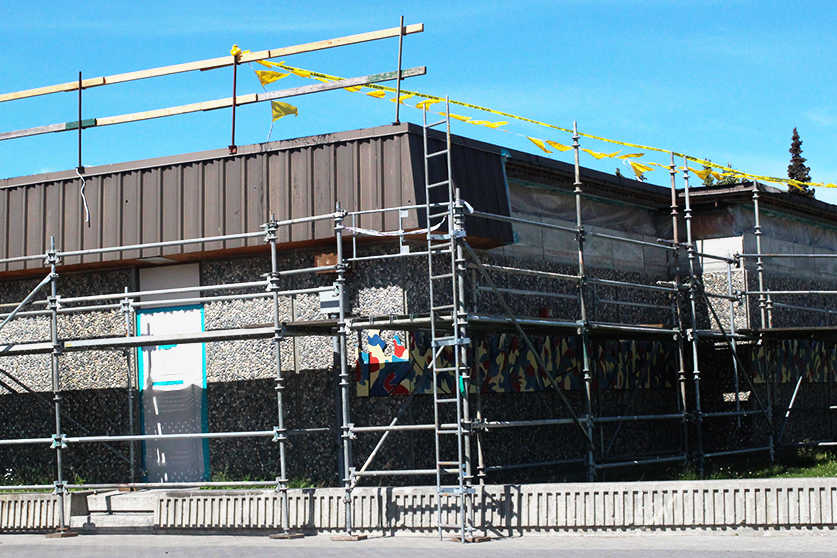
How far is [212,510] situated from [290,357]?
251cm

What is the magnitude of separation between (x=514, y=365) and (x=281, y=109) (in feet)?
15.8

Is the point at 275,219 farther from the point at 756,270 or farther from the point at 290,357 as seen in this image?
the point at 756,270

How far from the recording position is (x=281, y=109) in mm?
16484

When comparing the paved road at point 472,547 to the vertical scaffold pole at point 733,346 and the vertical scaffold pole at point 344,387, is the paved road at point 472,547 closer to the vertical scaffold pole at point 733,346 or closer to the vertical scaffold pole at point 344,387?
the vertical scaffold pole at point 344,387

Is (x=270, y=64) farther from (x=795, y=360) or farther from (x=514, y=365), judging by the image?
(x=795, y=360)

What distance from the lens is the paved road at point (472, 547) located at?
36.3 ft

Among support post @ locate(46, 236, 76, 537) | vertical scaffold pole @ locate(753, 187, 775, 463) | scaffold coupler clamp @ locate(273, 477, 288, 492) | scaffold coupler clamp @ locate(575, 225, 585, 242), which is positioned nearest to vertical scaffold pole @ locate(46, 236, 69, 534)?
support post @ locate(46, 236, 76, 537)

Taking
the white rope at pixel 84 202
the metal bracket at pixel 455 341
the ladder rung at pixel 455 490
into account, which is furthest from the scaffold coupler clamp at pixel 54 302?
the ladder rung at pixel 455 490

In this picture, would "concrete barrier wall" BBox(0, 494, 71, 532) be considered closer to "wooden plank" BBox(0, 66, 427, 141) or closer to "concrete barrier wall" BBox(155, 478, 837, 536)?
"concrete barrier wall" BBox(155, 478, 837, 536)

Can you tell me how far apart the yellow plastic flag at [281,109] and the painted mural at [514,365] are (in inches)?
139

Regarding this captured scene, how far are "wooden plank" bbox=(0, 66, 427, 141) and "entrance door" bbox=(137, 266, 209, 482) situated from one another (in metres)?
2.20

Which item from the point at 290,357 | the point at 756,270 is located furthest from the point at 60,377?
the point at 756,270

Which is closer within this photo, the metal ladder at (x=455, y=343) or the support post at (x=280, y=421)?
the metal ladder at (x=455, y=343)

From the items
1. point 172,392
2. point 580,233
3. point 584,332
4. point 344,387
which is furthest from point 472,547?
point 172,392
